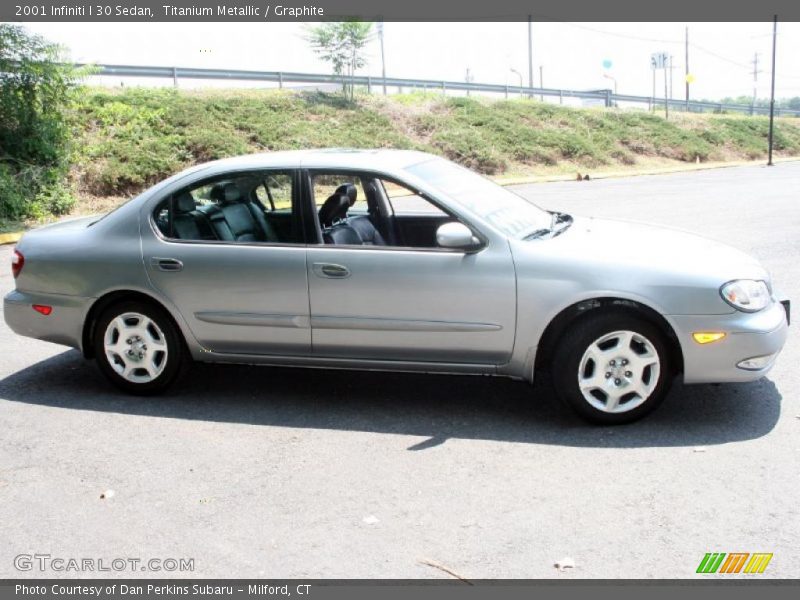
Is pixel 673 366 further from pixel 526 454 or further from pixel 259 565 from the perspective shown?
pixel 259 565

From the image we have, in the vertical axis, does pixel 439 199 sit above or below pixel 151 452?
above

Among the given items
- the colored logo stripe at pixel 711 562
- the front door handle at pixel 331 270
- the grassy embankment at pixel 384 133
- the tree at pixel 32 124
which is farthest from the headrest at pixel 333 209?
the grassy embankment at pixel 384 133

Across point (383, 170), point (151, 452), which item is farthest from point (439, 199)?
point (151, 452)

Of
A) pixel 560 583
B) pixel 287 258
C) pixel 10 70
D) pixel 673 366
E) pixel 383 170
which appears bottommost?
pixel 560 583

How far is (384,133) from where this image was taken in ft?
104

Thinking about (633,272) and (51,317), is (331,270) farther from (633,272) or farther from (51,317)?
(51,317)

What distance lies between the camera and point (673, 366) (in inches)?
210

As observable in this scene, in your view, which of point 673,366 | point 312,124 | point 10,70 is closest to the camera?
point 673,366

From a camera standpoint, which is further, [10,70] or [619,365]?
[10,70]

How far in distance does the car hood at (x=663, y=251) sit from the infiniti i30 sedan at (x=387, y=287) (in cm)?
1

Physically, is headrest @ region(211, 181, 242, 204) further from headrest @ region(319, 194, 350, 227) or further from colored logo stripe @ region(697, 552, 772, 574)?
colored logo stripe @ region(697, 552, 772, 574)

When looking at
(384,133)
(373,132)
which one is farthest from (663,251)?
(373,132)

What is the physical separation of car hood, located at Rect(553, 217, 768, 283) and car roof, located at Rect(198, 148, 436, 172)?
3.78 ft

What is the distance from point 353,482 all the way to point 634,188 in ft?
70.9
